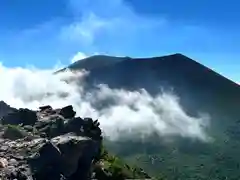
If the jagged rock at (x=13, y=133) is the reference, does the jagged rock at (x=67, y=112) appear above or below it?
above

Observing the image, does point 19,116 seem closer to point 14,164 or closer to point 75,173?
point 75,173

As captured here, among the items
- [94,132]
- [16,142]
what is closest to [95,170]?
[94,132]

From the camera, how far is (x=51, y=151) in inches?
4523

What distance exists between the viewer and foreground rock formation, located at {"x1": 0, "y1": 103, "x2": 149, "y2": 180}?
110m

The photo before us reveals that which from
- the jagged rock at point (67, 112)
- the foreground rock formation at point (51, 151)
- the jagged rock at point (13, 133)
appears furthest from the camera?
the jagged rock at point (67, 112)

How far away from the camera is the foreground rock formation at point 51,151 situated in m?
110

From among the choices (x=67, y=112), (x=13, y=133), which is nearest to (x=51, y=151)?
(x=13, y=133)

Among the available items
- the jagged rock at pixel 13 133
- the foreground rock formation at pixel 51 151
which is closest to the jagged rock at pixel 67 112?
the foreground rock formation at pixel 51 151

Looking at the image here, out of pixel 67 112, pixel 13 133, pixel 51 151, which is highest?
pixel 67 112

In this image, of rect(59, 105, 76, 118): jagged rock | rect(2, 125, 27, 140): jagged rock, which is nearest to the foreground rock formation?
rect(2, 125, 27, 140): jagged rock

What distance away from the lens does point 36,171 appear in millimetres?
108688

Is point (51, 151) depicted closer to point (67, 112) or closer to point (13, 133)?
point (13, 133)

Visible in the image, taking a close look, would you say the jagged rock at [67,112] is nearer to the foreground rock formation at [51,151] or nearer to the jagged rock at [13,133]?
the foreground rock formation at [51,151]

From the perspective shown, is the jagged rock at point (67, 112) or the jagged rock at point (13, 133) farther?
the jagged rock at point (67, 112)
